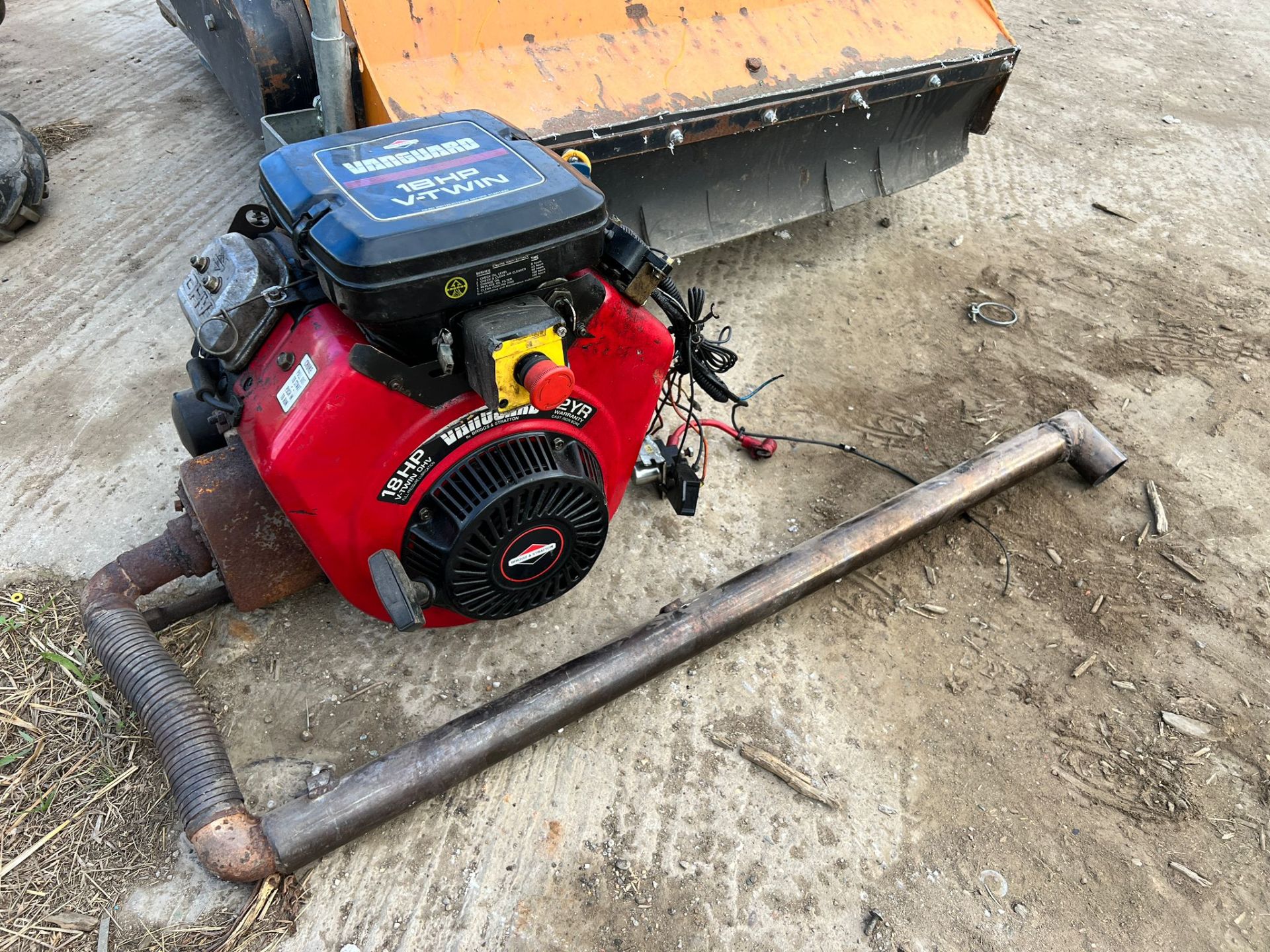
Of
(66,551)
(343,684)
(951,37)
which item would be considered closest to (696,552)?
(343,684)

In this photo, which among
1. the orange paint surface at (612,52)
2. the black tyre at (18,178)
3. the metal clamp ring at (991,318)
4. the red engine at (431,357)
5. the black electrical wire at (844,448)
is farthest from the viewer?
the metal clamp ring at (991,318)

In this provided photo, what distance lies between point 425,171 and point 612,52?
55.5 inches

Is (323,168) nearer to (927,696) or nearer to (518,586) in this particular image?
(518,586)

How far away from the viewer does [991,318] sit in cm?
369

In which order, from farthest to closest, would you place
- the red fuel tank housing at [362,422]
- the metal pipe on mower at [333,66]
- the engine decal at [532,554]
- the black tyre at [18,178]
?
1. the black tyre at [18,178]
2. the metal pipe on mower at [333,66]
3. the engine decal at [532,554]
4. the red fuel tank housing at [362,422]

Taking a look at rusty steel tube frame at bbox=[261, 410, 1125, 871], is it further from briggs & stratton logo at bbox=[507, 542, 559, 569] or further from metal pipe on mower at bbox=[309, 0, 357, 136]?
metal pipe on mower at bbox=[309, 0, 357, 136]

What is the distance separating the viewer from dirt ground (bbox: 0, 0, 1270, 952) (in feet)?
6.33

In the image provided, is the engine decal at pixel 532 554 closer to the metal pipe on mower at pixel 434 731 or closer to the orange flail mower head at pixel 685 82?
the metal pipe on mower at pixel 434 731

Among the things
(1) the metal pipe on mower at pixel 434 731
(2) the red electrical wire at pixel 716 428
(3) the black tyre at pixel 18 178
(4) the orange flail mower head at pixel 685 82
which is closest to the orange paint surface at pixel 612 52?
(4) the orange flail mower head at pixel 685 82

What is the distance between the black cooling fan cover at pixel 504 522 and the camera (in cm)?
186

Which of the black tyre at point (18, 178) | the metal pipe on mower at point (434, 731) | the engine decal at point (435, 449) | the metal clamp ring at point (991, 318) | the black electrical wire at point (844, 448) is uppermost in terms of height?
the black tyre at point (18, 178)

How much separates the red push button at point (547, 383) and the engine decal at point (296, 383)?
46cm

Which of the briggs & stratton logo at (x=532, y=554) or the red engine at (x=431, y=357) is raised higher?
the red engine at (x=431, y=357)

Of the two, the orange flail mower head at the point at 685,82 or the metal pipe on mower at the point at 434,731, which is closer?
the metal pipe on mower at the point at 434,731
